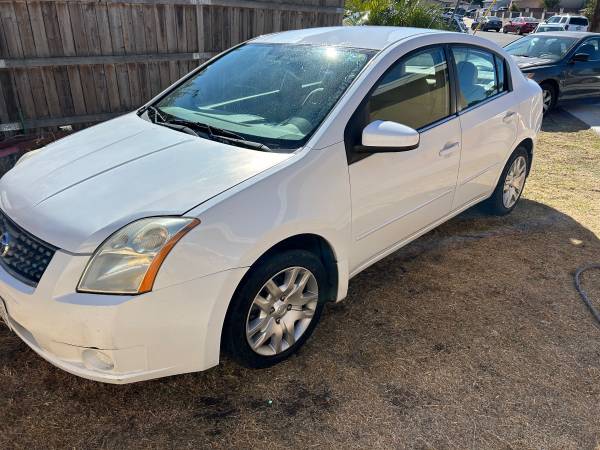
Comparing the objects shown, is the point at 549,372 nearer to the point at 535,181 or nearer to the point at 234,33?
the point at 535,181

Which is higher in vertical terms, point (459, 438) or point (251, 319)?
point (251, 319)

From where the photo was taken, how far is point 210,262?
210 cm

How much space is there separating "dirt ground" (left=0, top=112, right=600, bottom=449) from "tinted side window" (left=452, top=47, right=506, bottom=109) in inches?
52.4

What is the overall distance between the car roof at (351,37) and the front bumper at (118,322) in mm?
1757

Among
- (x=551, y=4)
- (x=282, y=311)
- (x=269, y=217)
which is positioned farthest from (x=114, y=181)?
(x=551, y=4)

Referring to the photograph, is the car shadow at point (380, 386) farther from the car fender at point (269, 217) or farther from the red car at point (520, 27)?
the red car at point (520, 27)

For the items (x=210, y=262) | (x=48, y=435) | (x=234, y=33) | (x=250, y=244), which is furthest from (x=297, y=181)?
(x=234, y=33)

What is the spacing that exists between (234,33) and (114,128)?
440 centimetres

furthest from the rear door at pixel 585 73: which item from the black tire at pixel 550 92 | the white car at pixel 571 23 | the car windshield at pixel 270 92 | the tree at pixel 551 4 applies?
the tree at pixel 551 4

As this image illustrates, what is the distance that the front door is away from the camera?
2795 millimetres

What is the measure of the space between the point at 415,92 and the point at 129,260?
2.12m

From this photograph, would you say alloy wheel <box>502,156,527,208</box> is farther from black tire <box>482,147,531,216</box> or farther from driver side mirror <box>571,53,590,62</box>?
driver side mirror <box>571,53,590,62</box>

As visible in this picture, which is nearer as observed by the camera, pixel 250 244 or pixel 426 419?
pixel 250 244

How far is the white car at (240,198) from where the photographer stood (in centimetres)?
204
